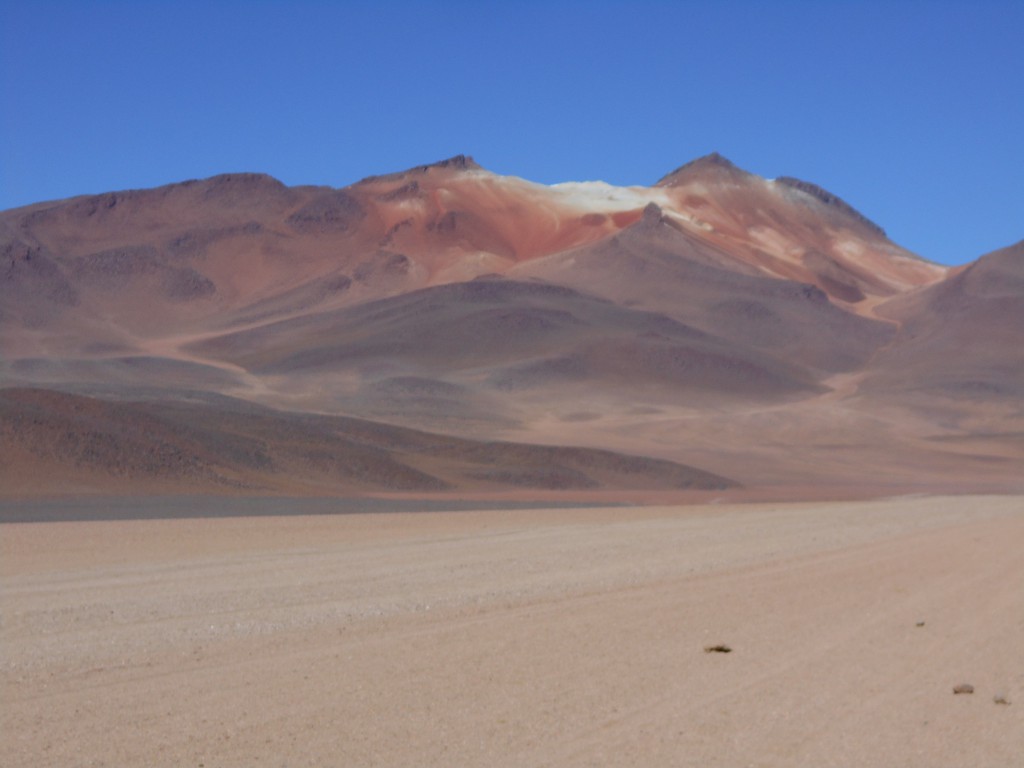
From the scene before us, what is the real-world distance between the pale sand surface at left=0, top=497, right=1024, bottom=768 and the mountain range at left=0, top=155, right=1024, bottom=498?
64.7ft

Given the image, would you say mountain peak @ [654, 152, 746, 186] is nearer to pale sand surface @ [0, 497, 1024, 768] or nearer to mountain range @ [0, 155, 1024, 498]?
mountain range @ [0, 155, 1024, 498]

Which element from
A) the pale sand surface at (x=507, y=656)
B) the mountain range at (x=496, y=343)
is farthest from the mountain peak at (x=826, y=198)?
the pale sand surface at (x=507, y=656)

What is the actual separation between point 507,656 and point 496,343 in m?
95.8

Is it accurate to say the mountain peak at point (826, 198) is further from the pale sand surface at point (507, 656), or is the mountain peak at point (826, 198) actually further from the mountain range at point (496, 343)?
the pale sand surface at point (507, 656)

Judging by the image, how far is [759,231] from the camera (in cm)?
17000

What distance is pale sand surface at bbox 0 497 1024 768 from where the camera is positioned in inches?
332

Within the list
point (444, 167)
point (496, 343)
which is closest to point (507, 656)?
point (496, 343)

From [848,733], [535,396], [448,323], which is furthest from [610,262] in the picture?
[848,733]

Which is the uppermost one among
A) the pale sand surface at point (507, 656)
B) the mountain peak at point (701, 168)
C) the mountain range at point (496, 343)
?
the mountain peak at point (701, 168)

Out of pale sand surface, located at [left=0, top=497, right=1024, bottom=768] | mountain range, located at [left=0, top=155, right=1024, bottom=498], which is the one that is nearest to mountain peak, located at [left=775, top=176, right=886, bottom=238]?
mountain range, located at [left=0, top=155, right=1024, bottom=498]

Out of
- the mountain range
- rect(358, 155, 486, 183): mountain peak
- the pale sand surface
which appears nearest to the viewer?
the pale sand surface

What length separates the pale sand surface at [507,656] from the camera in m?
8.43

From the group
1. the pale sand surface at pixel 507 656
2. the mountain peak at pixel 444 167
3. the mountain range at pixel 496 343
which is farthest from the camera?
the mountain peak at pixel 444 167

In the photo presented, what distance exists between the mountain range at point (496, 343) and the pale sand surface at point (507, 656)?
64.7 ft
